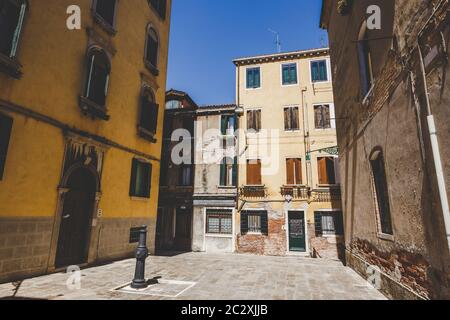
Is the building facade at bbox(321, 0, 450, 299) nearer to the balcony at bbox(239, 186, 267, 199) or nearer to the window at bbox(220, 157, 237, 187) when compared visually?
the balcony at bbox(239, 186, 267, 199)

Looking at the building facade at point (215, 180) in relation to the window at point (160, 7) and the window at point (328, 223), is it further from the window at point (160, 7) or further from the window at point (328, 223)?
the window at point (160, 7)

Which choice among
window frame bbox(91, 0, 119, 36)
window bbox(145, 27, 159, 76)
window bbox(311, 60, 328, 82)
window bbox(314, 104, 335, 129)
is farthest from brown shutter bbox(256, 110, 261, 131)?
window frame bbox(91, 0, 119, 36)

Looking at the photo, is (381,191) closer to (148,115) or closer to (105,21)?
(148,115)

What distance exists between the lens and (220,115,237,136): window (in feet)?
54.5

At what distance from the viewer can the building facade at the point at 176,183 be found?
1617 cm

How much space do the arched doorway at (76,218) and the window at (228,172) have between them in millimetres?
8728

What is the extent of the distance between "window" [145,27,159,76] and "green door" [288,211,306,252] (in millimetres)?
10728

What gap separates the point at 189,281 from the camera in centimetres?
645

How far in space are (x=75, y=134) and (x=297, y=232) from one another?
12.1 m

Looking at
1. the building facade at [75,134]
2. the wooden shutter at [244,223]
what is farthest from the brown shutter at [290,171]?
the building facade at [75,134]

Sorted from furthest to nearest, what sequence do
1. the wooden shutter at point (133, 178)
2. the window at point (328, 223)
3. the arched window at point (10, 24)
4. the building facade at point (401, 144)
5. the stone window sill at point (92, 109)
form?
1. the window at point (328, 223)
2. the wooden shutter at point (133, 178)
3. the stone window sill at point (92, 109)
4. the arched window at point (10, 24)
5. the building facade at point (401, 144)

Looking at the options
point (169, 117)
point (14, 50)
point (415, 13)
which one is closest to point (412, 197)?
point (415, 13)

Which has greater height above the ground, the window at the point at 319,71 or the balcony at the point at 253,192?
the window at the point at 319,71

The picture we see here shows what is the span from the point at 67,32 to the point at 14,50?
195cm
